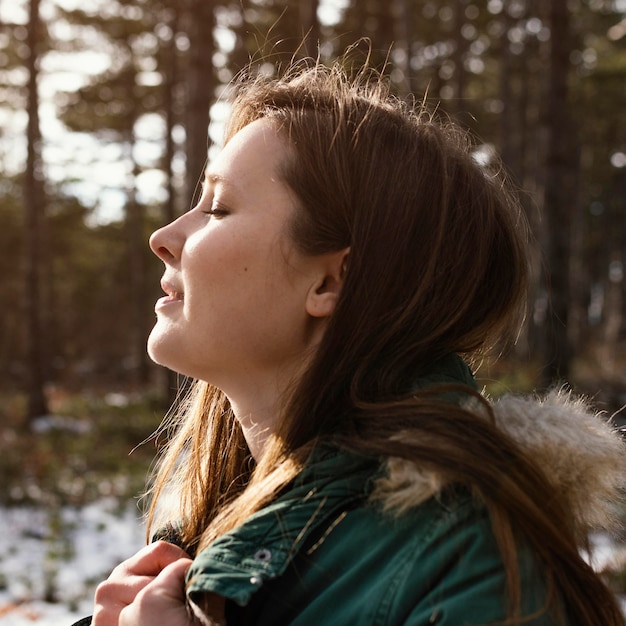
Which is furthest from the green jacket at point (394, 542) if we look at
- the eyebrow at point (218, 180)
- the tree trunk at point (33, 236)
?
the tree trunk at point (33, 236)

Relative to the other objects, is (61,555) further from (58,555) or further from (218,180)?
(218,180)

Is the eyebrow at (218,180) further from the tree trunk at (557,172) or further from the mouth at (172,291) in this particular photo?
the tree trunk at (557,172)

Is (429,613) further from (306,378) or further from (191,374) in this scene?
(191,374)

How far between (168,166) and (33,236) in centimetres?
420

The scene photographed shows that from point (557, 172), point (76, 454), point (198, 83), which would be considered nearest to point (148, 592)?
point (198, 83)

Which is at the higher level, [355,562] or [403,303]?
[403,303]

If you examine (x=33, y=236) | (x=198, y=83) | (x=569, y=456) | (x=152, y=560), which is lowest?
(x=33, y=236)

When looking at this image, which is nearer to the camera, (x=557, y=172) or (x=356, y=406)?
(x=356, y=406)

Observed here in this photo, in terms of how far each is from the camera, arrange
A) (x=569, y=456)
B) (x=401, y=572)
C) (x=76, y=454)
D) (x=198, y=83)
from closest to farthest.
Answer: (x=401, y=572) < (x=569, y=456) < (x=198, y=83) < (x=76, y=454)

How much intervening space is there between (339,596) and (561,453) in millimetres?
489

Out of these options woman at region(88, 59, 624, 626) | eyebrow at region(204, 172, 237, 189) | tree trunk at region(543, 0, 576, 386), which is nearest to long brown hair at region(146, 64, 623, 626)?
woman at region(88, 59, 624, 626)

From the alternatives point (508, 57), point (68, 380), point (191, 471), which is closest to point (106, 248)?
point (68, 380)

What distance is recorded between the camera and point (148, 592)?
1545mm

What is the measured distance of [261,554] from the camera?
139 cm
